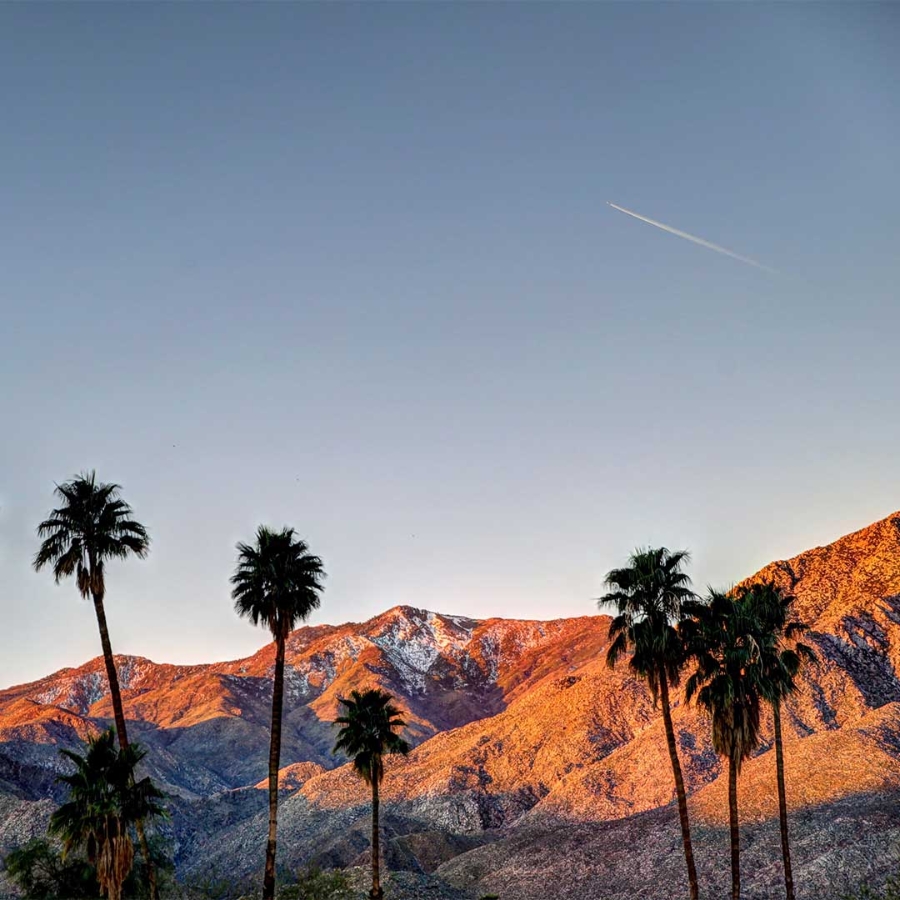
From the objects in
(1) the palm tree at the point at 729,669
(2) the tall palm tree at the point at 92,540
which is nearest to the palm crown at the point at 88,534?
(2) the tall palm tree at the point at 92,540

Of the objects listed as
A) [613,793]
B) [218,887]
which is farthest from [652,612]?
[613,793]

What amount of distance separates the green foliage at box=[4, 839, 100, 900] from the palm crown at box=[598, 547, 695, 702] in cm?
4348

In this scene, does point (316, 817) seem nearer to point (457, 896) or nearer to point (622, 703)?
point (622, 703)

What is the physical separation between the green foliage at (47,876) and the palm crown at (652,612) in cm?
4348

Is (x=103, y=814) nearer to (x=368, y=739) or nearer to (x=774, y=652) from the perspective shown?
(x=368, y=739)

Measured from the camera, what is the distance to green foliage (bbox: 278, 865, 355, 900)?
56875mm

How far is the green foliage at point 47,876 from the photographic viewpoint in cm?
6216

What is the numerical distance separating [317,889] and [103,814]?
26.2 m

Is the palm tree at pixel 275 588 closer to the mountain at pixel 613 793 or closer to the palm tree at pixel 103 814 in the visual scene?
Result: the palm tree at pixel 103 814

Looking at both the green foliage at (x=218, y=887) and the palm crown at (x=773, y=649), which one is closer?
the palm crown at (x=773, y=649)

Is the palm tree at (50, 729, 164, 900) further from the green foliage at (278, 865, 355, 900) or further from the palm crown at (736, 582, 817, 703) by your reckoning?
the palm crown at (736, 582, 817, 703)

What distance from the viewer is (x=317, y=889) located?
5825 centimetres

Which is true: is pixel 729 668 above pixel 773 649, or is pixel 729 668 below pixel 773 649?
below

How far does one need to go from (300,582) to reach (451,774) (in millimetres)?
116984
